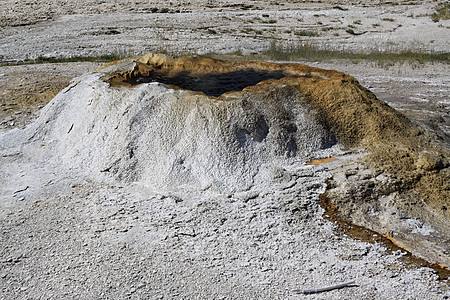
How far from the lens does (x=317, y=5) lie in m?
14.3

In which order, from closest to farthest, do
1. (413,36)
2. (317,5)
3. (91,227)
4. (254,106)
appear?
(91,227), (254,106), (413,36), (317,5)

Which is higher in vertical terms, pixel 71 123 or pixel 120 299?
pixel 71 123

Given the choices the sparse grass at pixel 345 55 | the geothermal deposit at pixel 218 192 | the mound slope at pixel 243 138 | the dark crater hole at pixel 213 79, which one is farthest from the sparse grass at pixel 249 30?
the mound slope at pixel 243 138

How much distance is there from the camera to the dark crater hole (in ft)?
15.3

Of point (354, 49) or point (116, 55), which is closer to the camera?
point (116, 55)

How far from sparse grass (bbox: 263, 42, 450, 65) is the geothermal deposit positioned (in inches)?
177

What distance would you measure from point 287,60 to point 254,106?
525 centimetres

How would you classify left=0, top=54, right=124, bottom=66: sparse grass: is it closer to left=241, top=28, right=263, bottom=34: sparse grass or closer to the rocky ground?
the rocky ground

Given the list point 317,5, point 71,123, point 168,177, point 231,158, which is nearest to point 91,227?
point 168,177

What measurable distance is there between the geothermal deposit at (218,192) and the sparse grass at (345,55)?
450 centimetres

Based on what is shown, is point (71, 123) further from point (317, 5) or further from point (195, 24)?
point (317, 5)

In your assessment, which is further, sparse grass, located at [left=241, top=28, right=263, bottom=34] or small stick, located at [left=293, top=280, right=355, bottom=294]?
sparse grass, located at [left=241, top=28, right=263, bottom=34]

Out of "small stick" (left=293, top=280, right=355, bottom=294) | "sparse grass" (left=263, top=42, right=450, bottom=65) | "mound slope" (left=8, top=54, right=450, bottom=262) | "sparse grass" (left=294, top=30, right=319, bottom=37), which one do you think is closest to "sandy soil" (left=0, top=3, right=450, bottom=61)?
"sparse grass" (left=294, top=30, right=319, bottom=37)

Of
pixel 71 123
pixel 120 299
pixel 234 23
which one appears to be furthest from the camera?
pixel 234 23
